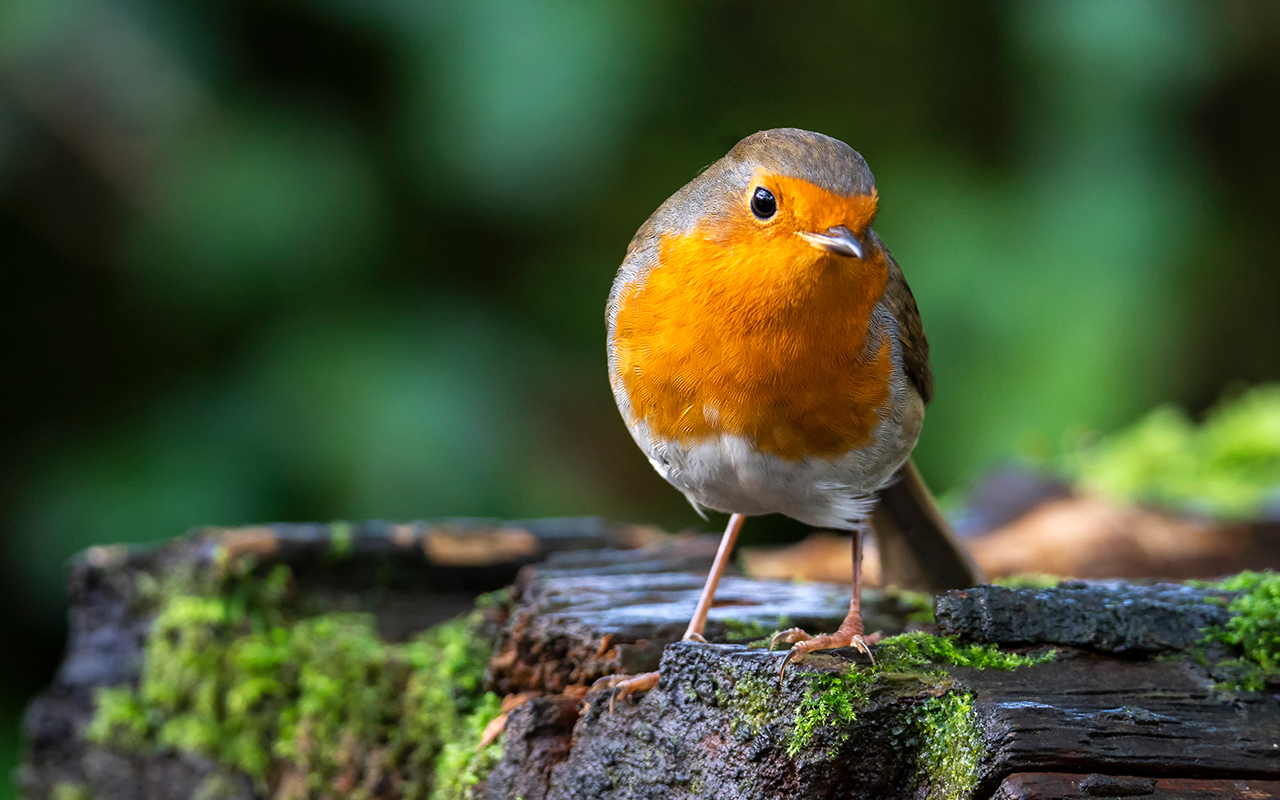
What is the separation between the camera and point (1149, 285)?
4855 millimetres

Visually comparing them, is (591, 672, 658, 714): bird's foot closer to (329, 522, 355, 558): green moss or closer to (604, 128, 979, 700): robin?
(604, 128, 979, 700): robin

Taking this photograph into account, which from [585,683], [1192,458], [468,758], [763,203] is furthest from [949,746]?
[1192,458]

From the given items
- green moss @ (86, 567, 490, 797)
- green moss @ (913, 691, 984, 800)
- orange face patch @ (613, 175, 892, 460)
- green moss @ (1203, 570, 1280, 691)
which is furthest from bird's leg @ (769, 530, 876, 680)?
green moss @ (86, 567, 490, 797)

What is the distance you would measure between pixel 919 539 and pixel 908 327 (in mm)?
646

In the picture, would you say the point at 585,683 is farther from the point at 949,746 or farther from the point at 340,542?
the point at 340,542

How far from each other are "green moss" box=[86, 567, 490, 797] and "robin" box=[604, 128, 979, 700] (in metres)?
0.70

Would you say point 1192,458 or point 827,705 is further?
point 1192,458

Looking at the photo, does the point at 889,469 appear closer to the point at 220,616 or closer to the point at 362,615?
the point at 362,615

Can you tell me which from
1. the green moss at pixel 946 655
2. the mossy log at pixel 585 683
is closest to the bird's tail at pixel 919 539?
the mossy log at pixel 585 683

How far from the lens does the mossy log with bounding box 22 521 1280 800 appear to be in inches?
68.6

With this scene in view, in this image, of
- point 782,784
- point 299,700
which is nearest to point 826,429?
point 782,784

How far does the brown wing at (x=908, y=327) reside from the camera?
2264mm

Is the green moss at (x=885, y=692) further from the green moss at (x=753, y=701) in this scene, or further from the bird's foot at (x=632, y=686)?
the bird's foot at (x=632, y=686)

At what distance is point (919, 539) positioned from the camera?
2738 mm
